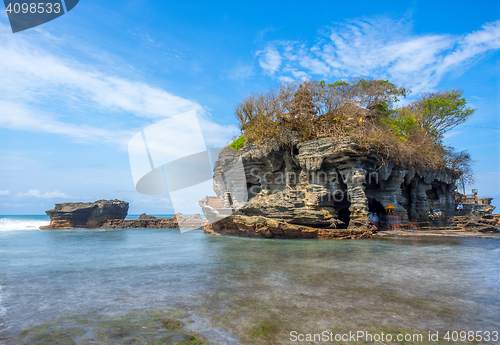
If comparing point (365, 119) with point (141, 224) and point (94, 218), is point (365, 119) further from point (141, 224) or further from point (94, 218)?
point (94, 218)

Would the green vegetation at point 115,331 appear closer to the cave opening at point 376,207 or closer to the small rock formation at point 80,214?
the cave opening at point 376,207

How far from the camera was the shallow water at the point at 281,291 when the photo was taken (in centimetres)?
426

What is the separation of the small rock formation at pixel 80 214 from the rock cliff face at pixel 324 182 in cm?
2709

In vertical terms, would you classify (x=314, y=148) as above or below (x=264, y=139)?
below

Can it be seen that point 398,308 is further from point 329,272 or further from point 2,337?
point 2,337

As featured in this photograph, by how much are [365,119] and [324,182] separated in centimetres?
611

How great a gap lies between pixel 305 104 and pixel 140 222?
3371 cm

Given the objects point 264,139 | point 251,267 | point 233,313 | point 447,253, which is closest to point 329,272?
point 251,267

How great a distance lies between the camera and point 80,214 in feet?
125

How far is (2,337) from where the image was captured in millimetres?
3557

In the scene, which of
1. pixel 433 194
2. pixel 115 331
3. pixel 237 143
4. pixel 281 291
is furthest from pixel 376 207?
pixel 115 331

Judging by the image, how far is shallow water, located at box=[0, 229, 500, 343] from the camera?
168 inches

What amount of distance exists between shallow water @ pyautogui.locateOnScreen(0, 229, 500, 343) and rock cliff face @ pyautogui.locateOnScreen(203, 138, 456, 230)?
6.43 meters

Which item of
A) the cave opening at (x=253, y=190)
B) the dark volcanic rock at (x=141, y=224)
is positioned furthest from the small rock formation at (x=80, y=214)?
the cave opening at (x=253, y=190)
